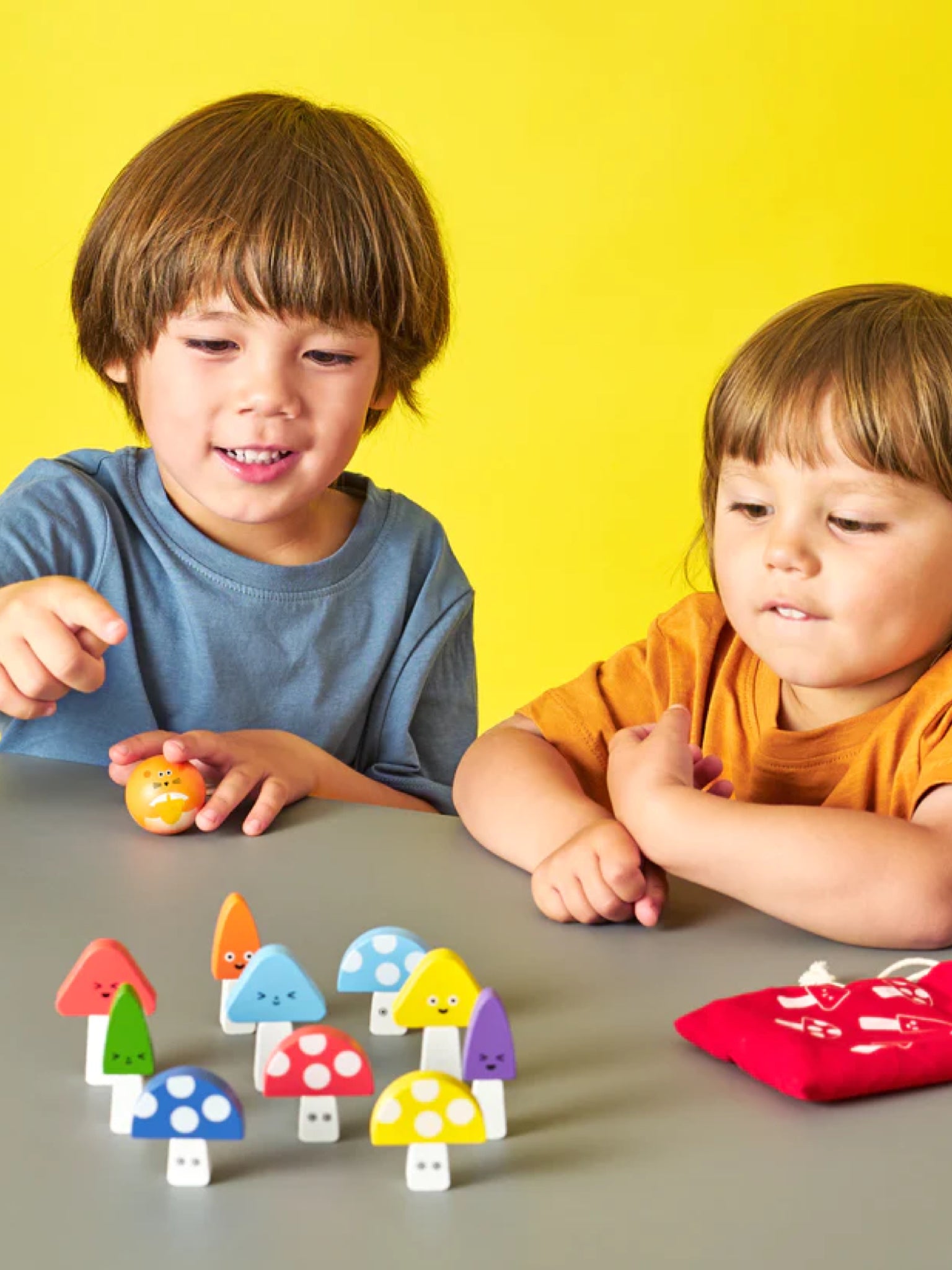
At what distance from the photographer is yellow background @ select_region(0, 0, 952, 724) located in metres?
2.70

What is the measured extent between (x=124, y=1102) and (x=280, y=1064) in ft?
0.20

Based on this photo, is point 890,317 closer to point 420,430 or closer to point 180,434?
point 180,434

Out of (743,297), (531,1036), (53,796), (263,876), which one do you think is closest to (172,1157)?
(531,1036)

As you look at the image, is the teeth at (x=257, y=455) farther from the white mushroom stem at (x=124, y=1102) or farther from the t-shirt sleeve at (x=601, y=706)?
the white mushroom stem at (x=124, y=1102)

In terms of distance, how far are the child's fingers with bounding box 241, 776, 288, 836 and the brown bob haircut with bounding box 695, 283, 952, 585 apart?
0.36 metres

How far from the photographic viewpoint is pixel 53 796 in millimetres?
980

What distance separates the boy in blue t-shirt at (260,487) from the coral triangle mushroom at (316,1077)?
444 millimetres

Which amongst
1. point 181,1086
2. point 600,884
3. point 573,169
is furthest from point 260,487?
point 573,169

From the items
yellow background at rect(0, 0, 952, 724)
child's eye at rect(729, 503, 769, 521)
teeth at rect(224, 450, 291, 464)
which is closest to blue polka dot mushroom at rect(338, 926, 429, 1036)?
child's eye at rect(729, 503, 769, 521)

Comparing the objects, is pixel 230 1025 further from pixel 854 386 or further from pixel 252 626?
pixel 252 626

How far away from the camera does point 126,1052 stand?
572 mm

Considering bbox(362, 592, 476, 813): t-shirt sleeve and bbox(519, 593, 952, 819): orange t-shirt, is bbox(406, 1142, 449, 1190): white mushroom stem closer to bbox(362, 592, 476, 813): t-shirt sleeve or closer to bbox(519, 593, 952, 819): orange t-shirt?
bbox(519, 593, 952, 819): orange t-shirt

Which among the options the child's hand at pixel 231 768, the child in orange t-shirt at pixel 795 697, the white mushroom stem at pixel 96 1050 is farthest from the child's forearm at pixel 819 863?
the white mushroom stem at pixel 96 1050

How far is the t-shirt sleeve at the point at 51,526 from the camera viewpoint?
→ 1.18m
